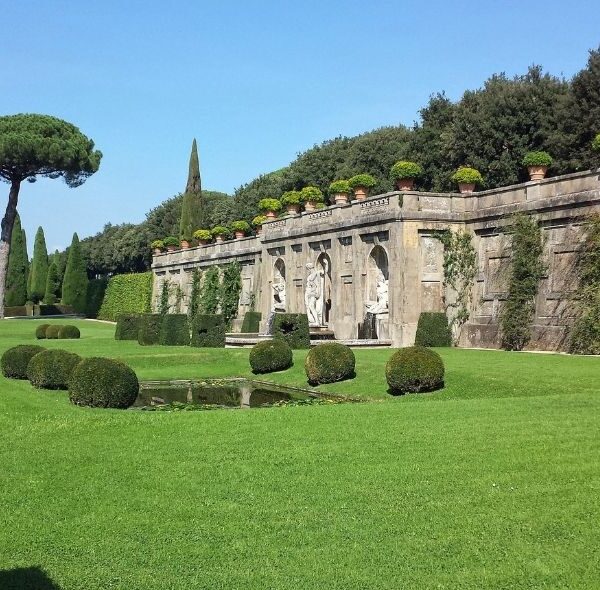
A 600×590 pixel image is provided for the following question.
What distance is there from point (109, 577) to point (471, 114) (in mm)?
36452

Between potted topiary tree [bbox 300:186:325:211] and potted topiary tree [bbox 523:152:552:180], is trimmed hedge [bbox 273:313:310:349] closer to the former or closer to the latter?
potted topiary tree [bbox 523:152:552:180]

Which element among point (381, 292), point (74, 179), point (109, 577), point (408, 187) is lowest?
point (109, 577)

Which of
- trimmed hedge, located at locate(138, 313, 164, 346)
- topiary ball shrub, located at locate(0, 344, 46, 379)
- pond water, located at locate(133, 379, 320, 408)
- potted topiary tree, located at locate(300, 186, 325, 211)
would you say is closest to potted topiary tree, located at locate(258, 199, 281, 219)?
potted topiary tree, located at locate(300, 186, 325, 211)

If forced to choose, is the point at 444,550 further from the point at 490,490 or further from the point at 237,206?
the point at 237,206

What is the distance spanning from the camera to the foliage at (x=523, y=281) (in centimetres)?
2403

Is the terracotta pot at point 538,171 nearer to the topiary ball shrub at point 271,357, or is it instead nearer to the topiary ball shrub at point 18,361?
the topiary ball shrub at point 271,357

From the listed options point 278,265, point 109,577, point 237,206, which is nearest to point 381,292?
point 278,265

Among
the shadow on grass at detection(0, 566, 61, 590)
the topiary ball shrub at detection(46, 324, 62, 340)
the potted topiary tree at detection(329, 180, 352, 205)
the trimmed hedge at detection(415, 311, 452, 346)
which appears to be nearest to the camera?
the shadow on grass at detection(0, 566, 61, 590)

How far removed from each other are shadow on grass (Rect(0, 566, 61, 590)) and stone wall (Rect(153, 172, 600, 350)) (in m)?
19.3

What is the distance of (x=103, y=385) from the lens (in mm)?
14547

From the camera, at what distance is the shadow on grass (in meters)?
5.54

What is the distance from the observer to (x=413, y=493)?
7441mm

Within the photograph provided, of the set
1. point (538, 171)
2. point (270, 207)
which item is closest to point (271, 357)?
point (538, 171)

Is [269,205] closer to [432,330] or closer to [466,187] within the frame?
[466,187]
